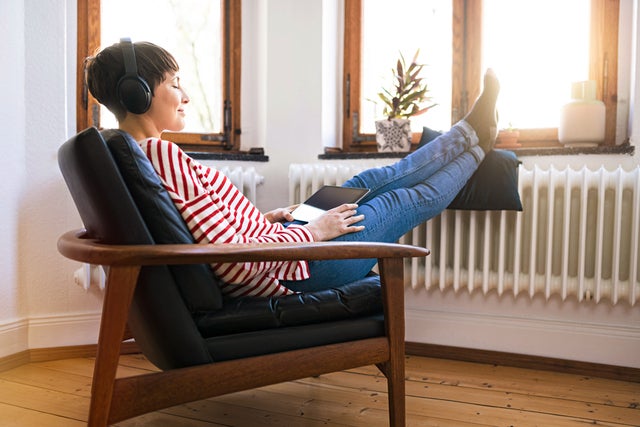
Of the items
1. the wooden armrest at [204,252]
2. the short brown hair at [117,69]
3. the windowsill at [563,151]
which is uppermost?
the short brown hair at [117,69]

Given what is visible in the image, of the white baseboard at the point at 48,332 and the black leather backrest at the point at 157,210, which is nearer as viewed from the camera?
the black leather backrest at the point at 157,210

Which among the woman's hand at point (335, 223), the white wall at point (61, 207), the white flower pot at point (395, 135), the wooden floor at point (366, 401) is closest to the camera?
the woman's hand at point (335, 223)

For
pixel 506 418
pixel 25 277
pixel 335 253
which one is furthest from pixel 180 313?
pixel 25 277

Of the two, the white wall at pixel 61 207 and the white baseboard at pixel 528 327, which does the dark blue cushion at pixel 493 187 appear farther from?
the white baseboard at pixel 528 327

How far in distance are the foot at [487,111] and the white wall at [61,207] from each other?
1.04ft

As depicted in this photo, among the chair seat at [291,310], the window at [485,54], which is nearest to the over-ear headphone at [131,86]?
the chair seat at [291,310]

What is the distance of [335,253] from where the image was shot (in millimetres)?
1238

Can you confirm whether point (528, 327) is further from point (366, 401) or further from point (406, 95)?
point (406, 95)

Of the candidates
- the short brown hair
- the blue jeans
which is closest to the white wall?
the blue jeans

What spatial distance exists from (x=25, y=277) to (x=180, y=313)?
1324 mm

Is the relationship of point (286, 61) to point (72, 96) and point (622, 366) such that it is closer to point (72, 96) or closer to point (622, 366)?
point (72, 96)

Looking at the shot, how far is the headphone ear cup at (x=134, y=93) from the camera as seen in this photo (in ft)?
4.26

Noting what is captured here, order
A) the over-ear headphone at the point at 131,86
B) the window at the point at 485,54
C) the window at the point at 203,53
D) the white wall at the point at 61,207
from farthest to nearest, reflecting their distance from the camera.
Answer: the window at the point at 203,53 → the window at the point at 485,54 → the white wall at the point at 61,207 → the over-ear headphone at the point at 131,86

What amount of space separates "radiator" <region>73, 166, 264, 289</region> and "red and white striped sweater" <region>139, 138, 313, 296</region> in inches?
35.4
